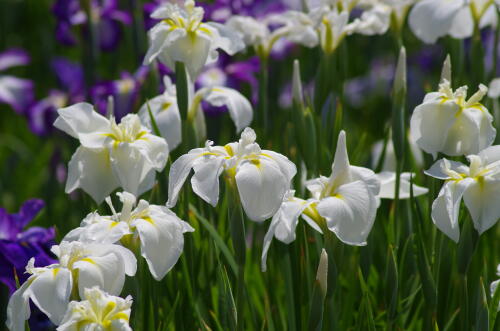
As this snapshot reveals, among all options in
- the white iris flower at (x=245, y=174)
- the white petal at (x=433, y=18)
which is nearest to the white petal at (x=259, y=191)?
the white iris flower at (x=245, y=174)

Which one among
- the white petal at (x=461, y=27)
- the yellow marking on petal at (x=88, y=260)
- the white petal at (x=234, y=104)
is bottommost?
the yellow marking on petal at (x=88, y=260)

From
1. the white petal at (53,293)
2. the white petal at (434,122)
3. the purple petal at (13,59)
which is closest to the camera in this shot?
the white petal at (53,293)

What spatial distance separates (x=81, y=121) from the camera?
6.62 ft

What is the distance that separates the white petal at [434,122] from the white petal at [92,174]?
2.45ft

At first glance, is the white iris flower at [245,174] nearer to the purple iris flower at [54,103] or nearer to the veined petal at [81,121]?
the veined petal at [81,121]

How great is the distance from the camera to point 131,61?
485 centimetres

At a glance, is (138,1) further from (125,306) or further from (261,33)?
(125,306)

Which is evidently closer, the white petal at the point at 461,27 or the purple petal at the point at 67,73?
the white petal at the point at 461,27

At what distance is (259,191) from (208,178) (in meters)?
0.13

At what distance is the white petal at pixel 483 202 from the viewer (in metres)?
1.64

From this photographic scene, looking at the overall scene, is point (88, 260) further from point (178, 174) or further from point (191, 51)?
point (191, 51)

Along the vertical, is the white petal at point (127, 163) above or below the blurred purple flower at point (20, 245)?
above

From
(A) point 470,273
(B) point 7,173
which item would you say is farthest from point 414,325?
(B) point 7,173

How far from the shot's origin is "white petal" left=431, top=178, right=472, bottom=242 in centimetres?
163
